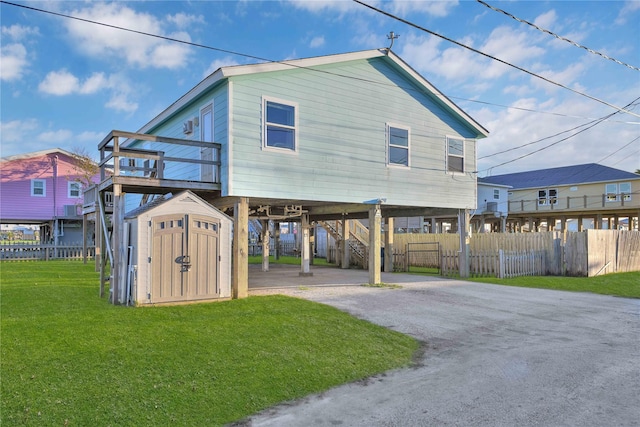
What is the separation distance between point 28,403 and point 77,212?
29267 mm

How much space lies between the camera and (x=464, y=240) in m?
18.0

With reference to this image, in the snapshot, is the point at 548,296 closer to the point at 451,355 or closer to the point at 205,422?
the point at 451,355

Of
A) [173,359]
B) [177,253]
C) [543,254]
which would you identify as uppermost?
[177,253]

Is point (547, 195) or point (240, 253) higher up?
Result: point (547, 195)

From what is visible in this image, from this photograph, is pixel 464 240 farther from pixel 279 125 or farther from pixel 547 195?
pixel 547 195

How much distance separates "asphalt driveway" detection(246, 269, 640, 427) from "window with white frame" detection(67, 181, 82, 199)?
2732 centimetres

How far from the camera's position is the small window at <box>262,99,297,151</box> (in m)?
12.0

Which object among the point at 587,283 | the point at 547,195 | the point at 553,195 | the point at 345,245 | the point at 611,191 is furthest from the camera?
the point at 547,195

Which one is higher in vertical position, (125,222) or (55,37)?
(55,37)

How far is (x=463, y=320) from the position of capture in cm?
974

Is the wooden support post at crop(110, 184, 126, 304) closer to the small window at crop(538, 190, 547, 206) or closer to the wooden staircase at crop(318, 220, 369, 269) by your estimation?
the wooden staircase at crop(318, 220, 369, 269)

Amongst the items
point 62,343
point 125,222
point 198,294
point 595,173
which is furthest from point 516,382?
point 595,173

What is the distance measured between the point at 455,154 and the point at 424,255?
26.5 feet

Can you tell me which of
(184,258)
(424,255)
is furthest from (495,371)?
(424,255)
